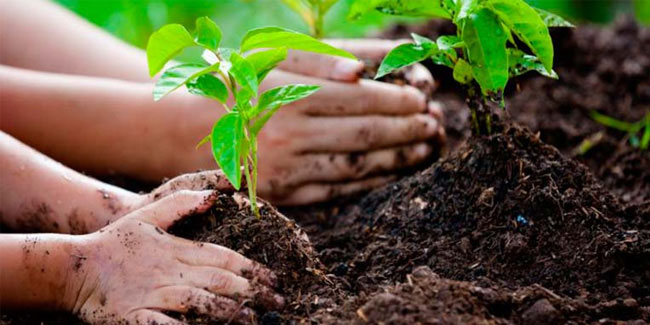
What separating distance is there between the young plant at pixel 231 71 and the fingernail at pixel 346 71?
1.86ft

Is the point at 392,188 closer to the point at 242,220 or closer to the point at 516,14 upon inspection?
the point at 242,220

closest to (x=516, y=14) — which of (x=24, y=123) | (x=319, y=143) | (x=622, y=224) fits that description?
(x=622, y=224)

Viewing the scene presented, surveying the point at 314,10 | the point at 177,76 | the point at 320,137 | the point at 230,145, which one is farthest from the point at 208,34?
the point at 314,10

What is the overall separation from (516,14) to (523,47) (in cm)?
122

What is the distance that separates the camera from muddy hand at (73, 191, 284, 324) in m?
1.16

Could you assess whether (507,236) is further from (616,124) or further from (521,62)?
(616,124)

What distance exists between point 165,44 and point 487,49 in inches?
18.1

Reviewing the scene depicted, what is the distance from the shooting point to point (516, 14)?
1.16m

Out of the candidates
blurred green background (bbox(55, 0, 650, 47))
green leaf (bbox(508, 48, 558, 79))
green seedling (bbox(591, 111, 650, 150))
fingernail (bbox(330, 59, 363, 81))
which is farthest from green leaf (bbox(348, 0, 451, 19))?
blurred green background (bbox(55, 0, 650, 47))

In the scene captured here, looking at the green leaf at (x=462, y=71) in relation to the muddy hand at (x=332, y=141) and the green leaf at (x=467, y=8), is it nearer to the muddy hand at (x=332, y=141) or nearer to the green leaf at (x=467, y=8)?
the green leaf at (x=467, y=8)

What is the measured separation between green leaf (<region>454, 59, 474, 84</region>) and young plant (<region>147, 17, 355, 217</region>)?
224 mm

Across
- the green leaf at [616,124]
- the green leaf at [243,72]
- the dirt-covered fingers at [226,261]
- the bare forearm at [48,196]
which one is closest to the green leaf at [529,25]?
the green leaf at [243,72]

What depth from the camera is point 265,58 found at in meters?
1.21

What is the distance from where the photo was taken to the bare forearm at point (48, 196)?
1.45 meters
